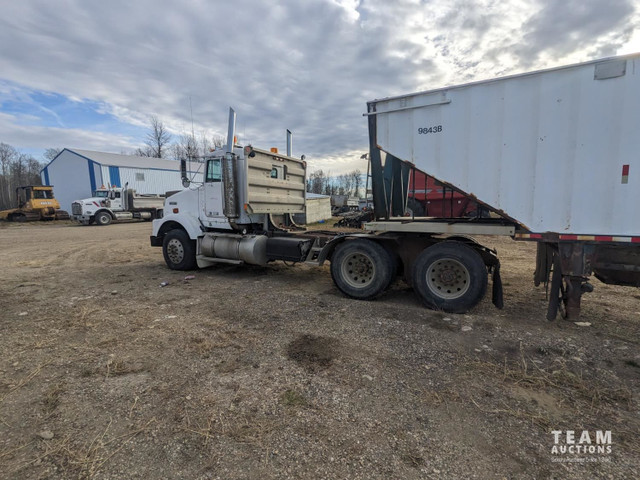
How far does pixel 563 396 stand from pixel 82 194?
40.8 metres

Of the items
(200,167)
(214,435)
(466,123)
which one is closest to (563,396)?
(214,435)

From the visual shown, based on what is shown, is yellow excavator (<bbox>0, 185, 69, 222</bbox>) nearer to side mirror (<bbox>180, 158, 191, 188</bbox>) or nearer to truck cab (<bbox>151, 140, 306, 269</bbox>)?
truck cab (<bbox>151, 140, 306, 269</bbox>)

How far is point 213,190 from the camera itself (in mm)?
Answer: 7676

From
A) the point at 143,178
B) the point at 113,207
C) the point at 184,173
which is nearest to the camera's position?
the point at 184,173

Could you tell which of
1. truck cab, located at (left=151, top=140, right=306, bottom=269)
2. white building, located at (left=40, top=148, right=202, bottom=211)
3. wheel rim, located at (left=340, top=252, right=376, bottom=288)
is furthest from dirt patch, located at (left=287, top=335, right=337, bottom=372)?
white building, located at (left=40, top=148, right=202, bottom=211)

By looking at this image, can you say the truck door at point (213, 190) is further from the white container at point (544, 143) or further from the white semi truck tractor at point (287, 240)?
the white container at point (544, 143)

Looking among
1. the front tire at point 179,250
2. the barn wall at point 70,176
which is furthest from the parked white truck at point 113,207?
the front tire at point 179,250

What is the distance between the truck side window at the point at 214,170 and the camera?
7513 millimetres

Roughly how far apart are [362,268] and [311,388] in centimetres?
312

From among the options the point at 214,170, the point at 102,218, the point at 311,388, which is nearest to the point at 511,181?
the point at 311,388

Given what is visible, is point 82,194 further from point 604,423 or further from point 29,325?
point 604,423

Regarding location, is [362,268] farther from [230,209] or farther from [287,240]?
[230,209]

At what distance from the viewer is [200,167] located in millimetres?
7938

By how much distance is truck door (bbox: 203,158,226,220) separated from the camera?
7551mm
